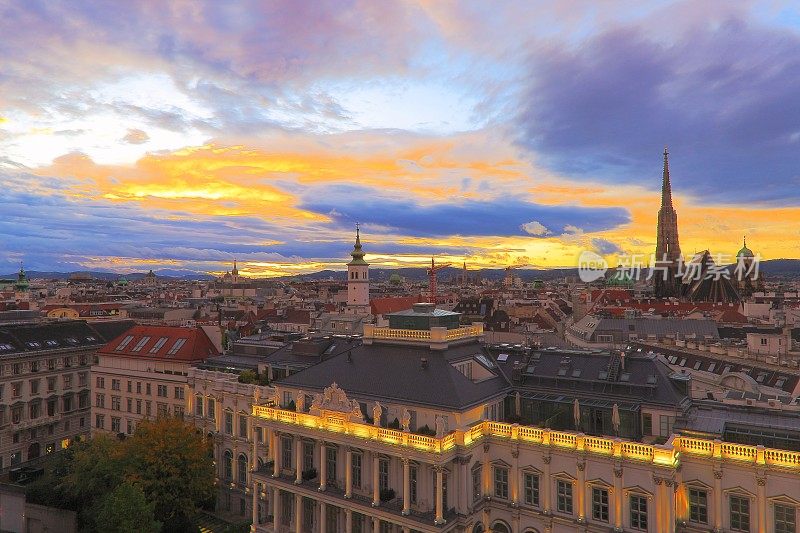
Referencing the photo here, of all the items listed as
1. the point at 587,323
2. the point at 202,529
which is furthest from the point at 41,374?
the point at 587,323

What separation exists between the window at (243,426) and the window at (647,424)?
144ft

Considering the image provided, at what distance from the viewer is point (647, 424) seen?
152ft

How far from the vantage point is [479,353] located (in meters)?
55.4

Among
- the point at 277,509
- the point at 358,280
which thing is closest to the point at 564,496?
the point at 277,509

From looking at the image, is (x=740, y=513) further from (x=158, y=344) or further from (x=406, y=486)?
(x=158, y=344)

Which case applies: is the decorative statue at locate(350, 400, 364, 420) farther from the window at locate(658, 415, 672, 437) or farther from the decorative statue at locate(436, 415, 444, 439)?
the window at locate(658, 415, 672, 437)

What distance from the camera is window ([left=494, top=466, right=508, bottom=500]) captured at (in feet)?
156

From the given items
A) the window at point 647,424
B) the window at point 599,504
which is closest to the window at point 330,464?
the window at point 599,504

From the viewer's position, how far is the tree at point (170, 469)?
198ft

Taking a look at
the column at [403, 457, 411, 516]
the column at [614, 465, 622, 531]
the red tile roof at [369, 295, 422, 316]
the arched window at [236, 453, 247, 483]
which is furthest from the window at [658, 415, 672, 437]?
the red tile roof at [369, 295, 422, 316]

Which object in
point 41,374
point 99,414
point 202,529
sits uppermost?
point 41,374

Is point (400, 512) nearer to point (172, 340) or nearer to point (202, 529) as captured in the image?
point (202, 529)

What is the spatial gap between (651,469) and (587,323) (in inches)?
3517

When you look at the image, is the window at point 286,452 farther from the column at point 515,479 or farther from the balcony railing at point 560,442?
the column at point 515,479
